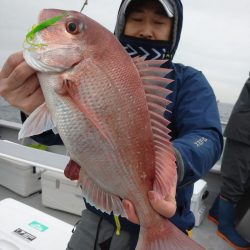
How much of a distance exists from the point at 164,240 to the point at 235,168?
2.78 meters

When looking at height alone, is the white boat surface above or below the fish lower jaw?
below

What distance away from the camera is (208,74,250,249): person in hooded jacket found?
149 inches

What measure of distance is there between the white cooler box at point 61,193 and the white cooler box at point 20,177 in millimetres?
426

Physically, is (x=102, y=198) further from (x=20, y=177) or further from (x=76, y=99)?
(x=20, y=177)

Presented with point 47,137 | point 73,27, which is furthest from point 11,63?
point 47,137

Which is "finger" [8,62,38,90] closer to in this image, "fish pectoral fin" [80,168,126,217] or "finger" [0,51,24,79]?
"finger" [0,51,24,79]

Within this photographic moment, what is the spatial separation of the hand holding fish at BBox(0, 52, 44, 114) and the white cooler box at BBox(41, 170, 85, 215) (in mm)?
2468

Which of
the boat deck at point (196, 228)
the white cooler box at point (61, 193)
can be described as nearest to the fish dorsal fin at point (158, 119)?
the white cooler box at point (61, 193)

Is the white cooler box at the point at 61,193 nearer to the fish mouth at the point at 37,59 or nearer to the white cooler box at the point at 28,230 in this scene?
the white cooler box at the point at 28,230

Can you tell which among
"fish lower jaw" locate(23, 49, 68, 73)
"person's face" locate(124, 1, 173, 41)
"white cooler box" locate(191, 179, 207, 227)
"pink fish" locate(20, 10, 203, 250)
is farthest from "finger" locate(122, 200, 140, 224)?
"white cooler box" locate(191, 179, 207, 227)

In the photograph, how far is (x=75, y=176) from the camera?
1.36 m

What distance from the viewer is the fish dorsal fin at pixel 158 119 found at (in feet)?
4.27

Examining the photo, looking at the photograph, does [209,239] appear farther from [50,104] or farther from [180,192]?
[50,104]

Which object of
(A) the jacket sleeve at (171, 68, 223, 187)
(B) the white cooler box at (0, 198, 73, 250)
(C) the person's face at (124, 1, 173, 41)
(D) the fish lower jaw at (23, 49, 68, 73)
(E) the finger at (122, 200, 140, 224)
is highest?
(C) the person's face at (124, 1, 173, 41)
